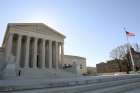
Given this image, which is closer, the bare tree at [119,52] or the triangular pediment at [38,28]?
the triangular pediment at [38,28]

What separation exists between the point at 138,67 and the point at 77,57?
61.9 ft

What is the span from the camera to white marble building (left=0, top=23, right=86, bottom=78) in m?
27.7

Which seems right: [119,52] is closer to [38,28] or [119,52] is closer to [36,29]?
[38,28]

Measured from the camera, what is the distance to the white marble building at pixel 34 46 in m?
27.7

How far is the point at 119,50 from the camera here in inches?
1908

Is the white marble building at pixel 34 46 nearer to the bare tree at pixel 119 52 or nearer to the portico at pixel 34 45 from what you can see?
the portico at pixel 34 45

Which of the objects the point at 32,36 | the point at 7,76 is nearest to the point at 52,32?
the point at 32,36

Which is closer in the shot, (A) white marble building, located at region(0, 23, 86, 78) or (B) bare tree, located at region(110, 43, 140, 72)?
(A) white marble building, located at region(0, 23, 86, 78)

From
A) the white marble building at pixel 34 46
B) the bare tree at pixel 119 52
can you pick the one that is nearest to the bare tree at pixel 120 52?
the bare tree at pixel 119 52

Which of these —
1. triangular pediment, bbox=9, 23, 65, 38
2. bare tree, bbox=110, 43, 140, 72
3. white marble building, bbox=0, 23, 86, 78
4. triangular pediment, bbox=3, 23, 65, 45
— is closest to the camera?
white marble building, bbox=0, 23, 86, 78

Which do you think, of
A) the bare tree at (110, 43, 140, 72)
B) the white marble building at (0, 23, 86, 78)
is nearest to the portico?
the white marble building at (0, 23, 86, 78)

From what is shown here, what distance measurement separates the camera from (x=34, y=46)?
99.8 feet

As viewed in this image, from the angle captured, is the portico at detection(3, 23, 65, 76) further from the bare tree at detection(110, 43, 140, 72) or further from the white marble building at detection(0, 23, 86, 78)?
the bare tree at detection(110, 43, 140, 72)

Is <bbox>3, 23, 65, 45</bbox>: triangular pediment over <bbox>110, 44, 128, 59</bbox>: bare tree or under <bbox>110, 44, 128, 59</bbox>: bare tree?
over
